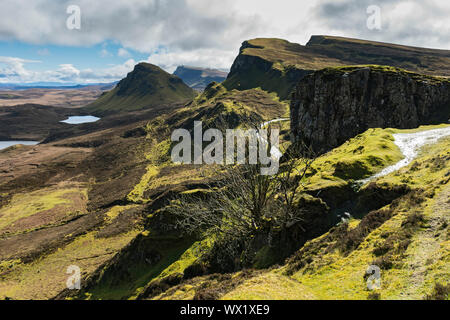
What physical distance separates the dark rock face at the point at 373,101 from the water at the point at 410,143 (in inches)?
617

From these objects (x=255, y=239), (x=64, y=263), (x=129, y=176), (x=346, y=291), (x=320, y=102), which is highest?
(x=320, y=102)

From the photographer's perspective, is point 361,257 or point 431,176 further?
point 431,176

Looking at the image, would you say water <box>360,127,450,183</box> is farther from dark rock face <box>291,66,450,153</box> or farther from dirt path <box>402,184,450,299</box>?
dark rock face <box>291,66,450,153</box>

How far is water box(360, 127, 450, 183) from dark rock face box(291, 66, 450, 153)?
617 inches

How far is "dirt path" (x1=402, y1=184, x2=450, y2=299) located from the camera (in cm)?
1035

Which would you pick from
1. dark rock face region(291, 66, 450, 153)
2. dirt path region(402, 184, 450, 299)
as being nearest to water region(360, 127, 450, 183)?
dirt path region(402, 184, 450, 299)

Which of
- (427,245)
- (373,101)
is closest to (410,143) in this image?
(373,101)

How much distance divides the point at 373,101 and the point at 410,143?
916 inches

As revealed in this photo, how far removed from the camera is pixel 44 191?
99875mm

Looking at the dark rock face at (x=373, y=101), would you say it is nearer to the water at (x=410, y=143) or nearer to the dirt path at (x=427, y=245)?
the water at (x=410, y=143)

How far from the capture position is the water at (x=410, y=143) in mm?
24572
